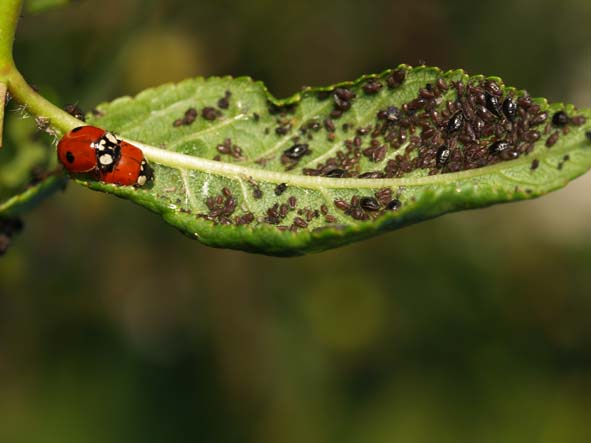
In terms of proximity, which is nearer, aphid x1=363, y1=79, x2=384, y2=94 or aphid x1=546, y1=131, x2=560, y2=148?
aphid x1=546, y1=131, x2=560, y2=148

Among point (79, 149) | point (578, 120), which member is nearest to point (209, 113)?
point (79, 149)

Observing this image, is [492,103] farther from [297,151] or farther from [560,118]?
[297,151]

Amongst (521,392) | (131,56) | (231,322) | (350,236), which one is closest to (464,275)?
(521,392)

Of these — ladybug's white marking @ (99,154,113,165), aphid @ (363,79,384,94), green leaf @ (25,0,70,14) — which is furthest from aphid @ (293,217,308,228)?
green leaf @ (25,0,70,14)

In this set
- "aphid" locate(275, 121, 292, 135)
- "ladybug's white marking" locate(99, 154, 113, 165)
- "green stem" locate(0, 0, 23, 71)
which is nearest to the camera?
"green stem" locate(0, 0, 23, 71)

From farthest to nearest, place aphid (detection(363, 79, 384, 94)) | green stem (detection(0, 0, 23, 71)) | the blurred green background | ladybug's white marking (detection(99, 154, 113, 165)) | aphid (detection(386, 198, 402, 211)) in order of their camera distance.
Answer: the blurred green background → aphid (detection(363, 79, 384, 94)) → ladybug's white marking (detection(99, 154, 113, 165)) → aphid (detection(386, 198, 402, 211)) → green stem (detection(0, 0, 23, 71))

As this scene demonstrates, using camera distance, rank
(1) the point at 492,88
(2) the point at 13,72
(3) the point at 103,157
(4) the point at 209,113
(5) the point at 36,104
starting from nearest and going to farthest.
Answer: (2) the point at 13,72 < (5) the point at 36,104 < (1) the point at 492,88 < (3) the point at 103,157 < (4) the point at 209,113

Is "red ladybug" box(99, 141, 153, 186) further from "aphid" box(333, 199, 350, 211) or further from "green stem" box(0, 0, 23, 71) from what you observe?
"aphid" box(333, 199, 350, 211)
